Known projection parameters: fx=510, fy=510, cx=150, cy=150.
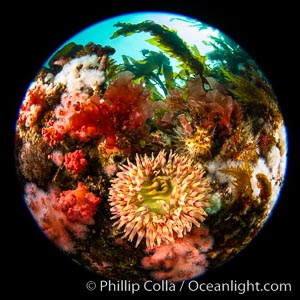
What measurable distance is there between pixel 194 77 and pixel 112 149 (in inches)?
35.8

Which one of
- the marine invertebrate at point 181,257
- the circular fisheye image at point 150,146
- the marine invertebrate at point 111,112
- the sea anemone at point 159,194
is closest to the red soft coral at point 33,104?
the circular fisheye image at point 150,146

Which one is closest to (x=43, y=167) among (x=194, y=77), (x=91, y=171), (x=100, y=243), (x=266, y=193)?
(x=91, y=171)

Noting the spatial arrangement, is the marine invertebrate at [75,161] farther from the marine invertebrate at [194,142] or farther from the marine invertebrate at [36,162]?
the marine invertebrate at [194,142]

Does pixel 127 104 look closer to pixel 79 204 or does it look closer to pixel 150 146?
pixel 150 146

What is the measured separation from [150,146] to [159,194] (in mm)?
394

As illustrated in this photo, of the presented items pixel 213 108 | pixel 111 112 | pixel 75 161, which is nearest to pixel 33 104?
pixel 75 161

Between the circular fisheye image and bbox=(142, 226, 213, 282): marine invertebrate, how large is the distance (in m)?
0.01

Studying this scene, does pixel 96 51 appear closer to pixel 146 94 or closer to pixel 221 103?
pixel 146 94

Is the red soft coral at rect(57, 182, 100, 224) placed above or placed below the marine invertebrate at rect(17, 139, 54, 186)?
below

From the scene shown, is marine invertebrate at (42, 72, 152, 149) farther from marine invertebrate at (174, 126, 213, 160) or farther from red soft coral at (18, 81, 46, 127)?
red soft coral at (18, 81, 46, 127)

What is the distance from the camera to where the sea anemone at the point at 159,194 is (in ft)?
13.5

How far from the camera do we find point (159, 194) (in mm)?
4121

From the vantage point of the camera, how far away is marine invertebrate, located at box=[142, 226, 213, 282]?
441cm

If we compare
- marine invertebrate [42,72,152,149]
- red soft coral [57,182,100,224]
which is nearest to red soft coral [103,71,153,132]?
marine invertebrate [42,72,152,149]
